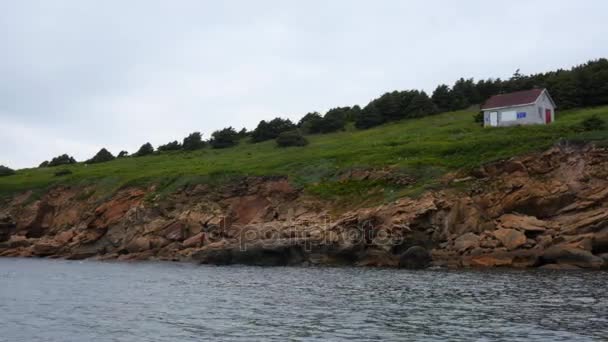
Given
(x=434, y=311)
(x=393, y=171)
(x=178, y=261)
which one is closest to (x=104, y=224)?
(x=178, y=261)

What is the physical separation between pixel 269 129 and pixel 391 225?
62.5 metres

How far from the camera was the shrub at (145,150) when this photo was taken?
122m

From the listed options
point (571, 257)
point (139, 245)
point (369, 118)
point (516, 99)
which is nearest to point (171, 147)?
point (369, 118)

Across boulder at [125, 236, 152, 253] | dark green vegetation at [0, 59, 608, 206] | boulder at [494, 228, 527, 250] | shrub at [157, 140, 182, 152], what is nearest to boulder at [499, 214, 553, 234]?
boulder at [494, 228, 527, 250]

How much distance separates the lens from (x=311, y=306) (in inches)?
1173

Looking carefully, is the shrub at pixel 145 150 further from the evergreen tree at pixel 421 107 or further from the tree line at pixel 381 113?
the evergreen tree at pixel 421 107

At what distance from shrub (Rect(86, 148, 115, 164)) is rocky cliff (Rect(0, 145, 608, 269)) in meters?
47.7

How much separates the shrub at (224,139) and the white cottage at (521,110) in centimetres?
4766

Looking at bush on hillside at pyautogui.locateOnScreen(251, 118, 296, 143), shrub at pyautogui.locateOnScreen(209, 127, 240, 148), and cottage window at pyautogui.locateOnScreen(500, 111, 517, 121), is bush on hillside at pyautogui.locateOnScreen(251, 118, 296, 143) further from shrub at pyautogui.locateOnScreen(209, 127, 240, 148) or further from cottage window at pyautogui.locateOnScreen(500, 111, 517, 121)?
cottage window at pyautogui.locateOnScreen(500, 111, 517, 121)

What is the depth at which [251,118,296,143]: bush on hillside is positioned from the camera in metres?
112

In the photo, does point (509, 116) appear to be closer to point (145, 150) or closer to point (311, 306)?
point (311, 306)

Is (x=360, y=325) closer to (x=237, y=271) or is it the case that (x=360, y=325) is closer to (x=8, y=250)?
(x=237, y=271)

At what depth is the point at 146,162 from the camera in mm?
102812

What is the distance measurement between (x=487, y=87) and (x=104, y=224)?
7048 cm
